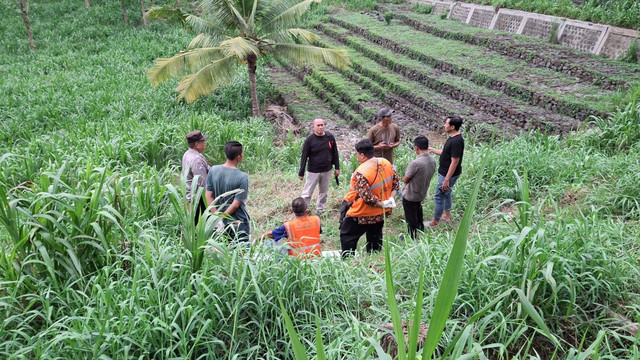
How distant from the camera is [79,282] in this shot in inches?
123

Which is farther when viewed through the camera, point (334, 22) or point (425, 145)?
point (334, 22)

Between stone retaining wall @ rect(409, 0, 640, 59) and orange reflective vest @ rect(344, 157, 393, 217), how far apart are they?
978cm

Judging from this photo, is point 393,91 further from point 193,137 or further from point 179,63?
point 193,137

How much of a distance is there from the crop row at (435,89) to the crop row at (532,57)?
2.00m

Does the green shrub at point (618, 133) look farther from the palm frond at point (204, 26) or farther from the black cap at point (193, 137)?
the palm frond at point (204, 26)

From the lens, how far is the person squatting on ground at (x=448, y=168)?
527cm

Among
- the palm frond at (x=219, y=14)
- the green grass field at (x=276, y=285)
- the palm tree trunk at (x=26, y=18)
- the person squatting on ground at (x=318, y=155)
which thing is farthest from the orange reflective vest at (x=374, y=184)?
the palm tree trunk at (x=26, y=18)

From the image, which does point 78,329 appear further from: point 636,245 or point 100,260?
point 636,245

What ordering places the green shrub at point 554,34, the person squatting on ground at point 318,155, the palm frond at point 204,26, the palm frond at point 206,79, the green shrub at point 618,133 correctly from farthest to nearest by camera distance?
the green shrub at point 554,34, the palm frond at point 204,26, the palm frond at point 206,79, the green shrub at point 618,133, the person squatting on ground at point 318,155

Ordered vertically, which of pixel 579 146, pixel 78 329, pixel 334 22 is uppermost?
pixel 78 329

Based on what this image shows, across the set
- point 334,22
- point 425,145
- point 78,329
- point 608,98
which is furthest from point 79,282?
point 334,22

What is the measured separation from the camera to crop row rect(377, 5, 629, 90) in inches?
402

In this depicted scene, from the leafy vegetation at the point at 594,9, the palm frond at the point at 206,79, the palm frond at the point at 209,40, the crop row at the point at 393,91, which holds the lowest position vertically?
the crop row at the point at 393,91

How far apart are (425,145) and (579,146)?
344cm
